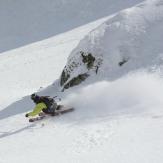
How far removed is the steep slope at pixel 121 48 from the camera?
51.5 feet

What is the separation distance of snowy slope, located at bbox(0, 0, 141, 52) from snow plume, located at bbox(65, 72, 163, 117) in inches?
637

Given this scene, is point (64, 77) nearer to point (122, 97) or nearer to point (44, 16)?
point (122, 97)

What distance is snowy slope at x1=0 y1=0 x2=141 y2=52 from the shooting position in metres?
31.7

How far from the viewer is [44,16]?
1356 inches

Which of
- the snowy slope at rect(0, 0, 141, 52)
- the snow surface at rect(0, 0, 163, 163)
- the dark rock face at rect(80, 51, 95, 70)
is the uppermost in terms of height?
the snowy slope at rect(0, 0, 141, 52)

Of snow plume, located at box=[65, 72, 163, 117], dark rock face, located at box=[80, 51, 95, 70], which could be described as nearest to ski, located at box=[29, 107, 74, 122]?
snow plume, located at box=[65, 72, 163, 117]

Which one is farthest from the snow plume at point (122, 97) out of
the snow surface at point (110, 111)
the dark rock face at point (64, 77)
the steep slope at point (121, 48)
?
the dark rock face at point (64, 77)

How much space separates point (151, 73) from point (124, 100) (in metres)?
1.50

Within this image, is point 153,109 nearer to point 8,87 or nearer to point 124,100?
point 124,100

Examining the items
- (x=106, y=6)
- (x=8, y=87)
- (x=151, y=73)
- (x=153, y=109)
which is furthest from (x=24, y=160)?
(x=106, y=6)

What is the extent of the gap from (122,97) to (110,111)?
76 cm

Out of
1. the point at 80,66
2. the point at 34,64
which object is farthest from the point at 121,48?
the point at 34,64

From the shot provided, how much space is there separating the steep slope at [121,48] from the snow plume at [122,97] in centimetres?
62

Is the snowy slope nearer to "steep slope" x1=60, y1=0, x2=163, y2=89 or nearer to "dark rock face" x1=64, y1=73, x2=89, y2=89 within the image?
"steep slope" x1=60, y1=0, x2=163, y2=89
